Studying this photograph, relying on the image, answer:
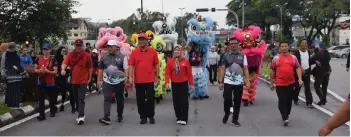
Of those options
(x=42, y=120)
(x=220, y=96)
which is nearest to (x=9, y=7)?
(x=220, y=96)

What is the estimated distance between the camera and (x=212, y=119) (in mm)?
9781

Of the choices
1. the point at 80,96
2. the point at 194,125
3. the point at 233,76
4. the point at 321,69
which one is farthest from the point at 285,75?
the point at 80,96

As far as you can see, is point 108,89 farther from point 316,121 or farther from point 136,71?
point 316,121

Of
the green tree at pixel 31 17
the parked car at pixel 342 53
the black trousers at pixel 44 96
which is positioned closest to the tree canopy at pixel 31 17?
the green tree at pixel 31 17

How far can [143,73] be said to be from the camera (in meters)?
9.15

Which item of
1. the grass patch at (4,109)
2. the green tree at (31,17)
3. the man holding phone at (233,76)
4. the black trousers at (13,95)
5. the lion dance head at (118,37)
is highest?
the green tree at (31,17)

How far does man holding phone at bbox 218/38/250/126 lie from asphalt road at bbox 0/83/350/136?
39cm

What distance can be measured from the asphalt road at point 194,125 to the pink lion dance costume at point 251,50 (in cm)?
39

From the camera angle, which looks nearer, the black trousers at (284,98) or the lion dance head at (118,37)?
the black trousers at (284,98)

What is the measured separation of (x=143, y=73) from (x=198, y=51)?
4324 mm

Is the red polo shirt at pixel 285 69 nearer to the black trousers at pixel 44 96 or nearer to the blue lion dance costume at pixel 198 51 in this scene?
the blue lion dance costume at pixel 198 51

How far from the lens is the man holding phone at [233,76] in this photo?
9000 millimetres

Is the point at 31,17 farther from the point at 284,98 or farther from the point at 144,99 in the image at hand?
the point at 284,98

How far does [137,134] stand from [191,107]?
3.60m
